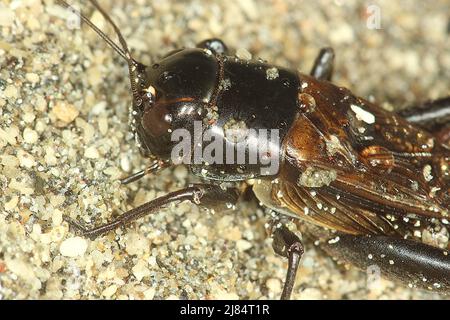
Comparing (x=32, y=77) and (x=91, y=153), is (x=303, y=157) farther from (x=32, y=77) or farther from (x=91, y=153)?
(x=32, y=77)

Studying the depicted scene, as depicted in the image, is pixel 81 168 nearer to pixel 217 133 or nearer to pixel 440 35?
pixel 217 133

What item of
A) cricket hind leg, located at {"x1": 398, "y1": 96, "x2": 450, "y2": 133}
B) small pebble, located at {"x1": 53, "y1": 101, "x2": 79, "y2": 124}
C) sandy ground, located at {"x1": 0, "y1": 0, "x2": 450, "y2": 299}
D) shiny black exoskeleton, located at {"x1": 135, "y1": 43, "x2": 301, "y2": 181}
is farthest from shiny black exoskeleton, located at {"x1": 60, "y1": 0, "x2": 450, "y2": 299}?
cricket hind leg, located at {"x1": 398, "y1": 96, "x2": 450, "y2": 133}

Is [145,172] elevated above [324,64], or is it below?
below

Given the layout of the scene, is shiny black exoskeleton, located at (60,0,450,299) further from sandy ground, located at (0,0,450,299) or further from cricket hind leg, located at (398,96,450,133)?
cricket hind leg, located at (398,96,450,133)

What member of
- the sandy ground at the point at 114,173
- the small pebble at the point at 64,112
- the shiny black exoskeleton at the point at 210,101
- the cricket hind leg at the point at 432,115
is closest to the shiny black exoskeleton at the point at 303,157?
the shiny black exoskeleton at the point at 210,101

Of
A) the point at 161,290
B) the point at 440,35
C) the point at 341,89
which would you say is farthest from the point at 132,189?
the point at 440,35

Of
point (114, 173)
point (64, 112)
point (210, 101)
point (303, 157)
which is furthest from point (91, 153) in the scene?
point (303, 157)
